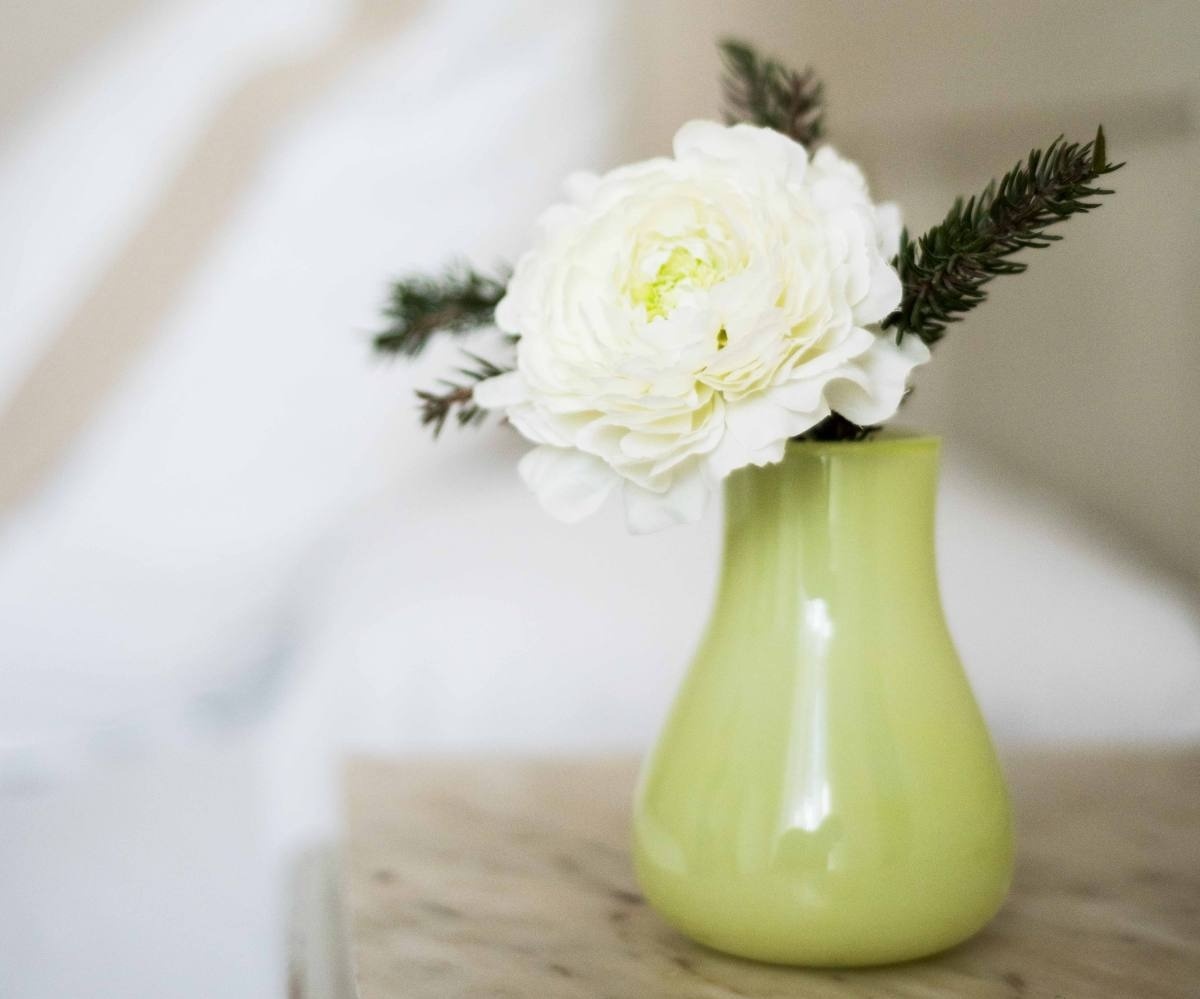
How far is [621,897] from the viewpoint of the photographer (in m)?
0.62

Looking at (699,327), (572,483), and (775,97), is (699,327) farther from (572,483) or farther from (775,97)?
(775,97)

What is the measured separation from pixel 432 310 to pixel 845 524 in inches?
8.2

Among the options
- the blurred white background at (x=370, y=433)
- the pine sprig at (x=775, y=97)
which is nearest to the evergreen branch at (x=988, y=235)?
the pine sprig at (x=775, y=97)

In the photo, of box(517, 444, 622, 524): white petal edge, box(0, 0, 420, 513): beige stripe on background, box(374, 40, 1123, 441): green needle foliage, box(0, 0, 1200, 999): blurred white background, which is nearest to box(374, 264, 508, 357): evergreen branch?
box(374, 40, 1123, 441): green needle foliage

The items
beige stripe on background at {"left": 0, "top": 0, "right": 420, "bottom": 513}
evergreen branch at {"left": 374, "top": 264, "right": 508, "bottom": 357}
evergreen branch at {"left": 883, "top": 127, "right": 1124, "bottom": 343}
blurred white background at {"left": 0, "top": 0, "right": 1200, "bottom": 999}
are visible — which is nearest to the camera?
evergreen branch at {"left": 883, "top": 127, "right": 1124, "bottom": 343}

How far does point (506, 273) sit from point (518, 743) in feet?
1.51

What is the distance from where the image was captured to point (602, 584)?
965 millimetres

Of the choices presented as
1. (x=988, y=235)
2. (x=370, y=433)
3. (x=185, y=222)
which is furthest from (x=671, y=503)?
(x=185, y=222)

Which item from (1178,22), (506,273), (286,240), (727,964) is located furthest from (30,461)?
(1178,22)

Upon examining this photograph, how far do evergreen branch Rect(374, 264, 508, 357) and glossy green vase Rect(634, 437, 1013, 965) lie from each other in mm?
144

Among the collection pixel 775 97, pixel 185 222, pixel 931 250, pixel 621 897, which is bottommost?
pixel 621 897

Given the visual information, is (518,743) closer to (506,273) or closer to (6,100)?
(506,273)

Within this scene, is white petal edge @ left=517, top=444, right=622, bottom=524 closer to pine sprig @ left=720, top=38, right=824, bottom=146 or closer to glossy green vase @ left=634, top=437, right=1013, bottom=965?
glossy green vase @ left=634, top=437, right=1013, bottom=965

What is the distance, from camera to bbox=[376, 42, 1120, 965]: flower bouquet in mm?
455
